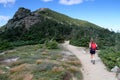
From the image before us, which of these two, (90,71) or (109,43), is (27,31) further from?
(90,71)

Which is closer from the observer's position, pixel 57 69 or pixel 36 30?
pixel 57 69

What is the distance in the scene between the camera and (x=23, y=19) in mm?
63625

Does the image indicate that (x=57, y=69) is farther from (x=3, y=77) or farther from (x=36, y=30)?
(x=36, y=30)

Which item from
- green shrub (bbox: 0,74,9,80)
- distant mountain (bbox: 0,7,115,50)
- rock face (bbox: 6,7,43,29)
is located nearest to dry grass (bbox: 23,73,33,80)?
Answer: green shrub (bbox: 0,74,9,80)

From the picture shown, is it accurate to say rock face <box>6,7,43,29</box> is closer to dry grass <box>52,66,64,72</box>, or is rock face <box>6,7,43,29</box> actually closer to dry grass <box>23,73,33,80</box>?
dry grass <box>52,66,64,72</box>

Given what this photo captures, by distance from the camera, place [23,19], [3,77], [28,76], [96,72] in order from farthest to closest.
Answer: [23,19]
[96,72]
[3,77]
[28,76]

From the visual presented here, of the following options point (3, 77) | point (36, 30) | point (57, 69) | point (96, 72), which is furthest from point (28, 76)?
point (36, 30)

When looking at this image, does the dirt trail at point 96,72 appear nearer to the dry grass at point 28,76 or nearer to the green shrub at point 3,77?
the dry grass at point 28,76

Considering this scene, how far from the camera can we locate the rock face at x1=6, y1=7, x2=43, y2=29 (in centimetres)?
6147

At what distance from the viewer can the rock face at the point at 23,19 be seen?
202 ft

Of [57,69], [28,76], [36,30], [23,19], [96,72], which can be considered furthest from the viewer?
[23,19]

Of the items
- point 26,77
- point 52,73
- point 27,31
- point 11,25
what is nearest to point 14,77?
point 26,77

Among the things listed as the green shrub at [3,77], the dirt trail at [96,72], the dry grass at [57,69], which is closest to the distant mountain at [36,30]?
the dirt trail at [96,72]

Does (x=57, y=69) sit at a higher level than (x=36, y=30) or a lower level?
lower
